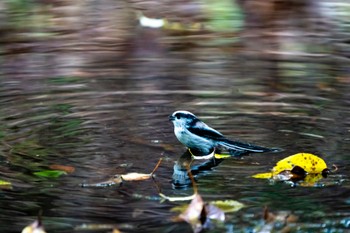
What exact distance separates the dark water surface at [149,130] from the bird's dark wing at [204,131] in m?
0.19

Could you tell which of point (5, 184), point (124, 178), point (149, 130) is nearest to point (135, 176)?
point (124, 178)

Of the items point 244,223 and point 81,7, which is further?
point 81,7

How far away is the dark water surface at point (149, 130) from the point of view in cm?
419

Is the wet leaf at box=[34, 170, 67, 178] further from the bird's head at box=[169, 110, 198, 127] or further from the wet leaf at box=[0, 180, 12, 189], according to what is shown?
the bird's head at box=[169, 110, 198, 127]

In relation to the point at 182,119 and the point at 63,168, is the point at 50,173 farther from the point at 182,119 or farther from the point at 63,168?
the point at 182,119

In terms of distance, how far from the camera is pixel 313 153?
5.25 m

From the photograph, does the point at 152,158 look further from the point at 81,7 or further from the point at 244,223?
the point at 81,7

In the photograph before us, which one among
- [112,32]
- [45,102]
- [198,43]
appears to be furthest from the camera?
[112,32]

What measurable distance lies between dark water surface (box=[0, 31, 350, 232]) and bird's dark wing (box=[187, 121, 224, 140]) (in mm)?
191

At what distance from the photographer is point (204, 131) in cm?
546

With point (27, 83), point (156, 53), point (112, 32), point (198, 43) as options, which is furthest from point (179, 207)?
point (112, 32)

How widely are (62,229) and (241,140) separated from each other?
195cm

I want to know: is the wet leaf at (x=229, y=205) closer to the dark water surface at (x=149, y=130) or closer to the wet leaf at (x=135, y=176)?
the dark water surface at (x=149, y=130)

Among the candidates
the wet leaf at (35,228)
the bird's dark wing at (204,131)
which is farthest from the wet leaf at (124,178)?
the wet leaf at (35,228)
